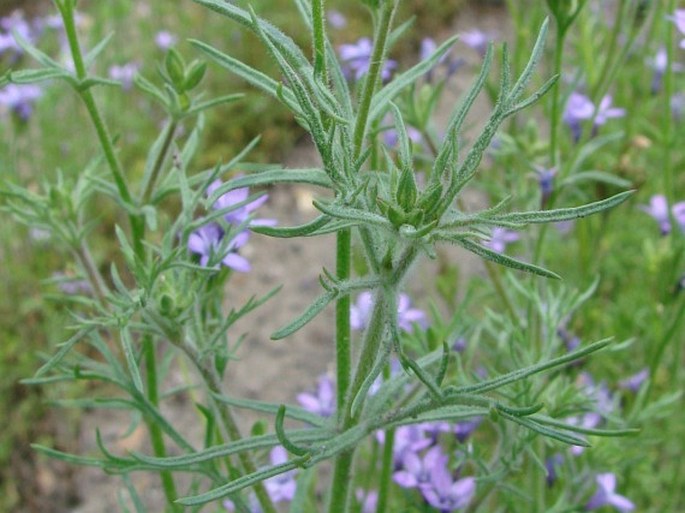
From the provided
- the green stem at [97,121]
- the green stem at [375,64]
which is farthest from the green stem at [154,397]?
the green stem at [375,64]

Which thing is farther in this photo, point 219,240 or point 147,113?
point 147,113

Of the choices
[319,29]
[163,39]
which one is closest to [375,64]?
[319,29]

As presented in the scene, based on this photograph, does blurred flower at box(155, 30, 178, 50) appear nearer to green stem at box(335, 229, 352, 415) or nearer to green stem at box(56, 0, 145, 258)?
green stem at box(56, 0, 145, 258)

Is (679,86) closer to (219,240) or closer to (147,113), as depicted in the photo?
(147,113)

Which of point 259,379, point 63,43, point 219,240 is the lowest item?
point 259,379

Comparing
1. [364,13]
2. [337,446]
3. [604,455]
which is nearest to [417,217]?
[337,446]

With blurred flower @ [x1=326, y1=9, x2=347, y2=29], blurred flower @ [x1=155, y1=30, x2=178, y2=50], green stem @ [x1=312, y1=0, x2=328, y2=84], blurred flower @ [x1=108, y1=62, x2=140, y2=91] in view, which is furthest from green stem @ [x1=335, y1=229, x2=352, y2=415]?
blurred flower @ [x1=326, y1=9, x2=347, y2=29]

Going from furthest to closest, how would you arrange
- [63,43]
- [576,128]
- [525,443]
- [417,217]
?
[63,43] → [576,128] → [525,443] → [417,217]
